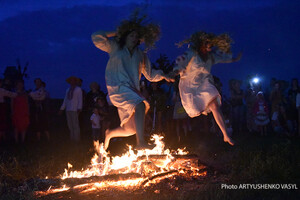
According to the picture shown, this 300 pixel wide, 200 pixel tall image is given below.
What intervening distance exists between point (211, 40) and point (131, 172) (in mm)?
3088

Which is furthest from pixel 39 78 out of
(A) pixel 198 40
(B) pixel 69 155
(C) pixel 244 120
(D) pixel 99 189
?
(C) pixel 244 120

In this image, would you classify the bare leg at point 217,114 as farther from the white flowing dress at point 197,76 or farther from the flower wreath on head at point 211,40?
the flower wreath on head at point 211,40

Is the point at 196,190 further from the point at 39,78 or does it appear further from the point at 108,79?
the point at 39,78

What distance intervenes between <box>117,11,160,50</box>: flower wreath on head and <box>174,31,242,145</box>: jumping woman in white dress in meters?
0.73

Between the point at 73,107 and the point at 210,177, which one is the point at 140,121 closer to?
the point at 210,177

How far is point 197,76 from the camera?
252 inches

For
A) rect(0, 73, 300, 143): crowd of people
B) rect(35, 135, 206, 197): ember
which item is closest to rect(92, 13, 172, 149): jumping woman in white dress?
rect(35, 135, 206, 197): ember

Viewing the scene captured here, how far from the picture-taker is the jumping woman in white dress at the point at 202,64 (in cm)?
621

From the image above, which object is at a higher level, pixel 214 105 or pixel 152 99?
pixel 152 99

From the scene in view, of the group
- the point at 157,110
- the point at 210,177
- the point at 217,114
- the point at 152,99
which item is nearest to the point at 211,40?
the point at 217,114

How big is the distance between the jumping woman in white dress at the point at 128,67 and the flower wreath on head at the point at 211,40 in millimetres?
836

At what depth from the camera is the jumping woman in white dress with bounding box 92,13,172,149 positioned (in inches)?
215

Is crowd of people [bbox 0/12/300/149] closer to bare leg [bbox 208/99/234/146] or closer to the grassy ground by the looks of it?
bare leg [bbox 208/99/234/146]

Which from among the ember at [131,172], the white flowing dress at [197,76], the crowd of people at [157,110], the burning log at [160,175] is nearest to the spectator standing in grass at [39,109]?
the crowd of people at [157,110]
